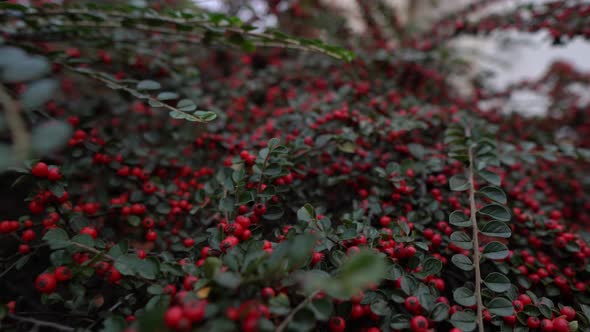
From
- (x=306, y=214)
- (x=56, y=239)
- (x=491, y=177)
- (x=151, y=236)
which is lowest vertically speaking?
(x=151, y=236)

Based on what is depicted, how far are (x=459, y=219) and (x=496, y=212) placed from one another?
3.6 inches

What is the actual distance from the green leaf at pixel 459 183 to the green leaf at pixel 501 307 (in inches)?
11.5

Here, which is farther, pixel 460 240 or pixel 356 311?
pixel 460 240

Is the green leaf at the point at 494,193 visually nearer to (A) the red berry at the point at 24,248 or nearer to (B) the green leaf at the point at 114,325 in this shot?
(B) the green leaf at the point at 114,325

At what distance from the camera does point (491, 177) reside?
93cm

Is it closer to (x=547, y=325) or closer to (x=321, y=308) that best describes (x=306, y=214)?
(x=321, y=308)

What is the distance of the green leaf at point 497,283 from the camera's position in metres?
0.73

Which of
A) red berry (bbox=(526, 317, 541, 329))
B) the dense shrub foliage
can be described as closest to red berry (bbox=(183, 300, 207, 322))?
the dense shrub foliage

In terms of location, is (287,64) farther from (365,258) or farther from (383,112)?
(365,258)

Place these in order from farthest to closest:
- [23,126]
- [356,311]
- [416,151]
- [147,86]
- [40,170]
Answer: [416,151]
[147,86]
[40,170]
[356,311]
[23,126]

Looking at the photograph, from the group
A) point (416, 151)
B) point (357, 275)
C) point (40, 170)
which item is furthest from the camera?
point (416, 151)

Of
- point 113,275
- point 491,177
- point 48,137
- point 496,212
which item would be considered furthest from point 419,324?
point 48,137

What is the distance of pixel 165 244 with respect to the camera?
3.12 ft

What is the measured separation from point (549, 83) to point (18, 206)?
2882 millimetres
